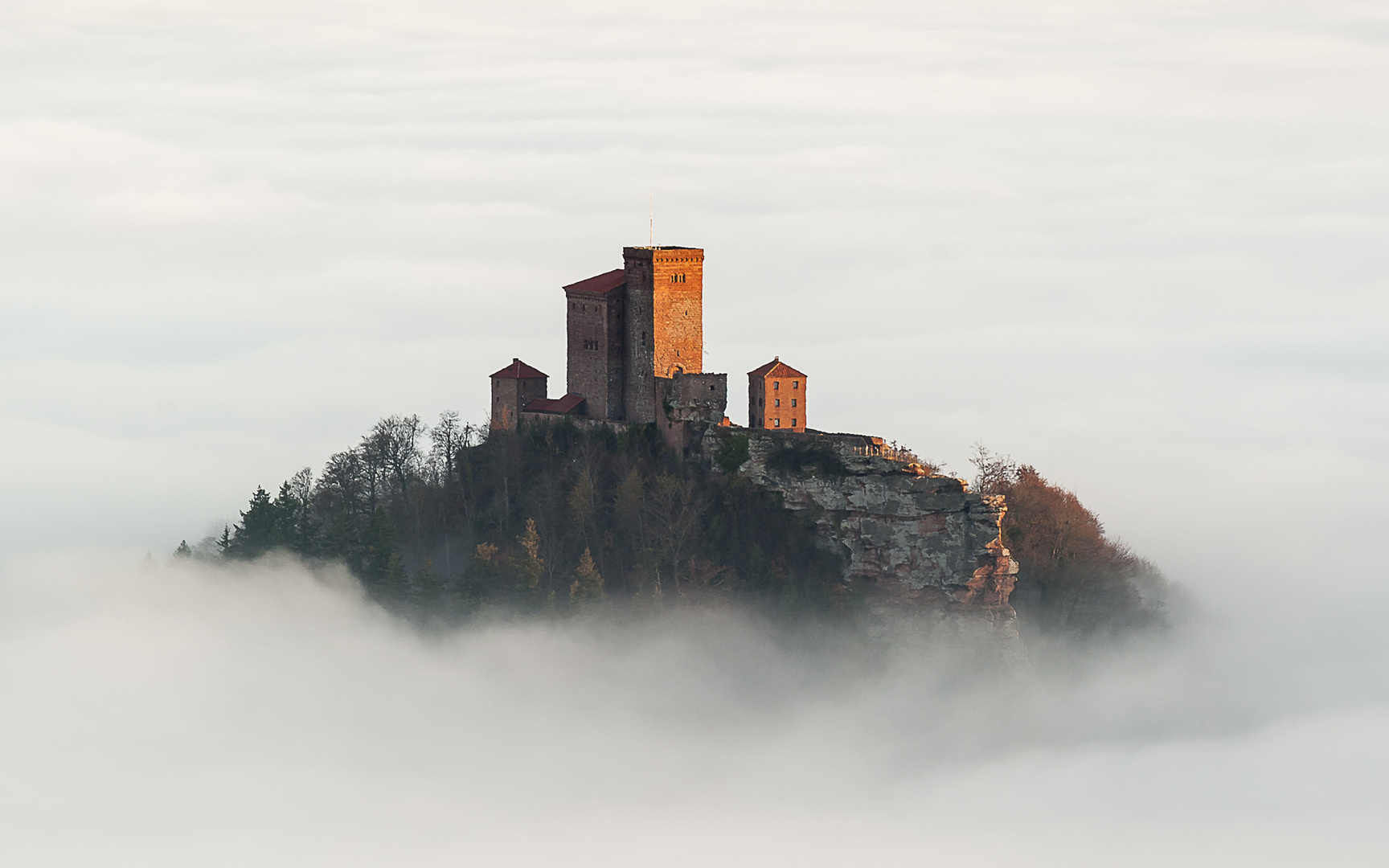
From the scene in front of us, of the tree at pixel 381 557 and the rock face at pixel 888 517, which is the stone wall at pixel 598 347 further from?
the tree at pixel 381 557

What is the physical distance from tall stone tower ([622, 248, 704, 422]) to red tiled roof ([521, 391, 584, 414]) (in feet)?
7.58

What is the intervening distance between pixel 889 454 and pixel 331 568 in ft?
86.8

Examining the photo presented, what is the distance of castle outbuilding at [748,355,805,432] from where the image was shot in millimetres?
90625

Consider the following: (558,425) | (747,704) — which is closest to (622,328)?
(558,425)

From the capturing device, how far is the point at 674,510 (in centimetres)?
9012

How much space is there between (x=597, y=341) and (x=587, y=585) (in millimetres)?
11024

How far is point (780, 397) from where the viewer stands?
298ft

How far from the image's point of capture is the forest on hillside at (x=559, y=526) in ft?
296

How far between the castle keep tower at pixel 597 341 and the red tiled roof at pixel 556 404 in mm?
361

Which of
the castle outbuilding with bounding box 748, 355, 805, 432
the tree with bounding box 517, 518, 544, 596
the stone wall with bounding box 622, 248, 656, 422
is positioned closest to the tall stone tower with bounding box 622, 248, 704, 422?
the stone wall with bounding box 622, 248, 656, 422

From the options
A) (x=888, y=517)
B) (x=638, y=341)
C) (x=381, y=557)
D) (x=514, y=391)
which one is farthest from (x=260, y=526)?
(x=888, y=517)

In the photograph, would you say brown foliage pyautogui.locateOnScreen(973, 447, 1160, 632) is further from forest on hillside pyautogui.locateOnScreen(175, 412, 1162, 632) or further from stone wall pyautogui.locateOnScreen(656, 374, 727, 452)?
stone wall pyautogui.locateOnScreen(656, 374, 727, 452)

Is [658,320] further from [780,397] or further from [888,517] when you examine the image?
[888,517]

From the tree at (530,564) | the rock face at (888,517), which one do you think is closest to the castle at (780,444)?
the rock face at (888,517)
